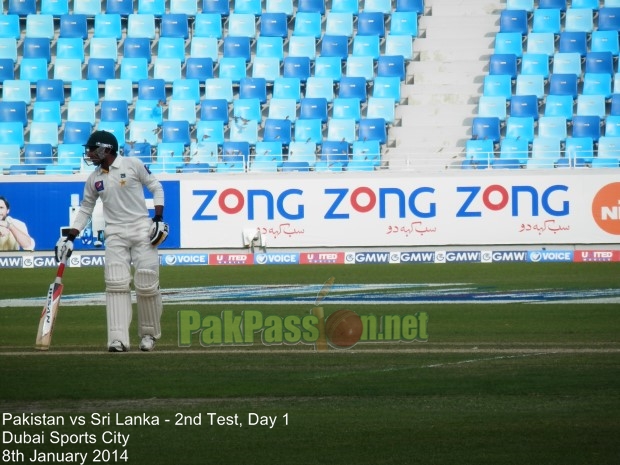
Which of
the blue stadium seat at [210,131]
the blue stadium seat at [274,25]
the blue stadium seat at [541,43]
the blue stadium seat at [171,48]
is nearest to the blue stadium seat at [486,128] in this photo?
the blue stadium seat at [541,43]

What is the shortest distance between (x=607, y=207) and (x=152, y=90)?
12305mm

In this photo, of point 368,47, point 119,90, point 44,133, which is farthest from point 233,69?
point 44,133

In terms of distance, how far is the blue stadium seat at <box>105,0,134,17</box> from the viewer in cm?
3325

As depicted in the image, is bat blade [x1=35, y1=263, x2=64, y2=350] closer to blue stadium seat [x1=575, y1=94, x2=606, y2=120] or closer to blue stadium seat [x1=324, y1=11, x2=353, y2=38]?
blue stadium seat [x1=575, y1=94, x2=606, y2=120]

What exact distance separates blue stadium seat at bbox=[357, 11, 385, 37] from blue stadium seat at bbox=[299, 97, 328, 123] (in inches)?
117

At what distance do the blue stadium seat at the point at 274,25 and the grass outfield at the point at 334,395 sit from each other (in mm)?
18625

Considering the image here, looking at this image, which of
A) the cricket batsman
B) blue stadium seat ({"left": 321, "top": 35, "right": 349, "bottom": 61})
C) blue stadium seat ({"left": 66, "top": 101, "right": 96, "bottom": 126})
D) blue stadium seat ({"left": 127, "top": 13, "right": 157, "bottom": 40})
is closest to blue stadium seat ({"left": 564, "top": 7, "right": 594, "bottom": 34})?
blue stadium seat ({"left": 321, "top": 35, "right": 349, "bottom": 61})

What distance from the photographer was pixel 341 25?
3256 cm

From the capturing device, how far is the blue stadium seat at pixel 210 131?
29938mm

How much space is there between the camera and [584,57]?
1240 inches

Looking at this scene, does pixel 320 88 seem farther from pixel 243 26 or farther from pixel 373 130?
pixel 243 26

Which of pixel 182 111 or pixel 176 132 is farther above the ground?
pixel 182 111

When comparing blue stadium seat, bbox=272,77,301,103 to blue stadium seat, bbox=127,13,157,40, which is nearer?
blue stadium seat, bbox=272,77,301,103

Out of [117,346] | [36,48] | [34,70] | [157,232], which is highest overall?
[36,48]
